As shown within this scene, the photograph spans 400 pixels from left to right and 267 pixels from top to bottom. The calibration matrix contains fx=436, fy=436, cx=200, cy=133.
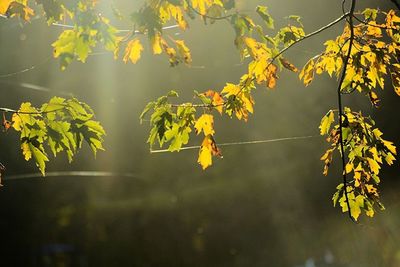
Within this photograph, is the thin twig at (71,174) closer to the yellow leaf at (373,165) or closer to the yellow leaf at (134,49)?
the yellow leaf at (134,49)

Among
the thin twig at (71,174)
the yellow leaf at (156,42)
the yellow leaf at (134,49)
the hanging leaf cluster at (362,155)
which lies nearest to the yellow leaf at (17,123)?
the yellow leaf at (134,49)

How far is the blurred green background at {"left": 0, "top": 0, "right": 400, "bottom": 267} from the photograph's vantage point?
29.9 ft

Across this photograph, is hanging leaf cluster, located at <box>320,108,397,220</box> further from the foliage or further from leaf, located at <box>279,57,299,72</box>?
leaf, located at <box>279,57,299,72</box>

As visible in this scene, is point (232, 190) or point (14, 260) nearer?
point (14, 260)

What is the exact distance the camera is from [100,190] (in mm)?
10805

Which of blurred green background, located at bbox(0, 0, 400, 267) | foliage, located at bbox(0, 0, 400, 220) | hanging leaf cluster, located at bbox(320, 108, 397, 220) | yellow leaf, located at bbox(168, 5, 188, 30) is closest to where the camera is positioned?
foliage, located at bbox(0, 0, 400, 220)

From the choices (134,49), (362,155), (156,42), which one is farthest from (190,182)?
(156,42)

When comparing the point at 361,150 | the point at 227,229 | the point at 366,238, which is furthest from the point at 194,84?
the point at 361,150

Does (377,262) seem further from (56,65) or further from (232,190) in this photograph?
(56,65)

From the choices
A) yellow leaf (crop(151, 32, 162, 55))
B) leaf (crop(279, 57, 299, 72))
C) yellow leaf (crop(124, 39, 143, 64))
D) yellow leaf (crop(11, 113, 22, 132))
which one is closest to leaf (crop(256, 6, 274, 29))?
leaf (crop(279, 57, 299, 72))

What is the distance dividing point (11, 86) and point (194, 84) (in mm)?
4218

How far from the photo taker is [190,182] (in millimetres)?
10391

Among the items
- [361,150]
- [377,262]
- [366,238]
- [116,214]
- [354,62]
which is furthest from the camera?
[116,214]

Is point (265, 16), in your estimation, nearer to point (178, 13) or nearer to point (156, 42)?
point (178, 13)
